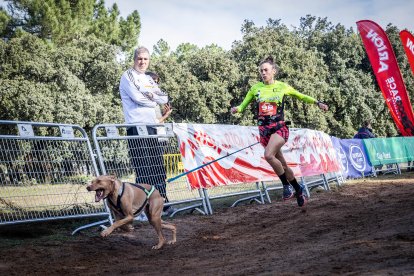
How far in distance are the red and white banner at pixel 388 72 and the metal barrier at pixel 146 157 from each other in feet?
49.2

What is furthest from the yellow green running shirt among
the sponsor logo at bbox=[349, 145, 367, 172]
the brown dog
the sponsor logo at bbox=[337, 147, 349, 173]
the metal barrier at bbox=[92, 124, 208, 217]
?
the sponsor logo at bbox=[349, 145, 367, 172]

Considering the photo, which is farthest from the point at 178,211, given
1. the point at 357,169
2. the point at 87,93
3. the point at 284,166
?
the point at 87,93

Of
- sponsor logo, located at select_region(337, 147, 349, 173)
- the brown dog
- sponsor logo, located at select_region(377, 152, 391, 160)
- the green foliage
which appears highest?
the green foliage

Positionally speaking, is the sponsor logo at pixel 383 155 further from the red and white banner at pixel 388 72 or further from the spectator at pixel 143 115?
the spectator at pixel 143 115

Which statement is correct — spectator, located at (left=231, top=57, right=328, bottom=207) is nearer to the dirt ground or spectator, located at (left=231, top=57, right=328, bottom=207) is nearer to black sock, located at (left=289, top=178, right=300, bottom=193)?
black sock, located at (left=289, top=178, right=300, bottom=193)

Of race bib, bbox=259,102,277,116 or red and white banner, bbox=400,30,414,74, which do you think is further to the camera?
red and white banner, bbox=400,30,414,74

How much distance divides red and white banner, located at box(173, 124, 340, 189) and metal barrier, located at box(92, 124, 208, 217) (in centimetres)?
24

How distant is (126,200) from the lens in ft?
20.2

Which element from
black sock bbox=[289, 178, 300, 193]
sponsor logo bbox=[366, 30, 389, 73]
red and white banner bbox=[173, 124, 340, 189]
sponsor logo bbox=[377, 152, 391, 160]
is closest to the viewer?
black sock bbox=[289, 178, 300, 193]

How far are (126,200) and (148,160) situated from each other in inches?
95.4

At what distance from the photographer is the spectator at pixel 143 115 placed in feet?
27.5

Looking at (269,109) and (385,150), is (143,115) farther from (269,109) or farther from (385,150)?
(385,150)

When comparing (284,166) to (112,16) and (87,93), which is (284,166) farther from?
(112,16)

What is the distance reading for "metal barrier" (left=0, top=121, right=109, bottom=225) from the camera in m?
6.47
